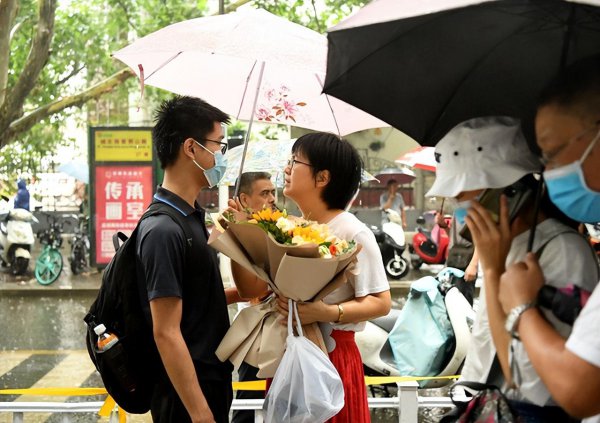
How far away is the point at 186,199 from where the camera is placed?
300cm

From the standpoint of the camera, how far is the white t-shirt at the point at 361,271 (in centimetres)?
317

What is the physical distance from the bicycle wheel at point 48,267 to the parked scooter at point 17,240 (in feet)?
3.20

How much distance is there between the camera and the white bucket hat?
1.98 m

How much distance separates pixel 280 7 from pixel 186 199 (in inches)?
447

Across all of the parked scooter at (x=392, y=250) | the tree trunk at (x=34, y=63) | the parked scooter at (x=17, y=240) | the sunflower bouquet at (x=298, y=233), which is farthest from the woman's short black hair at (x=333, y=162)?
the parked scooter at (x=17, y=240)

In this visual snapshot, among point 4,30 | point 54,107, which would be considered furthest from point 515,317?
point 54,107

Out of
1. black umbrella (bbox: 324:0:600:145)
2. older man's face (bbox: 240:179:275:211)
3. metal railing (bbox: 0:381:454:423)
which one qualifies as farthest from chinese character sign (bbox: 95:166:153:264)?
black umbrella (bbox: 324:0:600:145)

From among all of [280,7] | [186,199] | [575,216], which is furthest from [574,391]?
[280,7]

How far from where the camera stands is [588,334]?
163cm

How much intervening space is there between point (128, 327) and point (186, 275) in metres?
0.28

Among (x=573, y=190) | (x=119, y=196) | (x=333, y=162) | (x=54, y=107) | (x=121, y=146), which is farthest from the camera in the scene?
(x=121, y=146)

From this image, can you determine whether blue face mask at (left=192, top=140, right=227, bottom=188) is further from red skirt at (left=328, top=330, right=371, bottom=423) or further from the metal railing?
the metal railing

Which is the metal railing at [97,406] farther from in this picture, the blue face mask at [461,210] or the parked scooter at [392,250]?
the parked scooter at [392,250]

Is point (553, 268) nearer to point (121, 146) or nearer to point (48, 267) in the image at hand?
point (48, 267)
